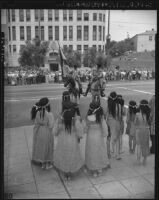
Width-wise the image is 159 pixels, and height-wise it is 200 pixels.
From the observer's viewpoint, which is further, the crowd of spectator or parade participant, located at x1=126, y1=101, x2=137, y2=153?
the crowd of spectator

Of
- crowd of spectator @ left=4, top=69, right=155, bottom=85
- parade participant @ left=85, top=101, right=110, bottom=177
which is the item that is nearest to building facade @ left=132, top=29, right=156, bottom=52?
parade participant @ left=85, top=101, right=110, bottom=177

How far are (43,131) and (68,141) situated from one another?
63cm

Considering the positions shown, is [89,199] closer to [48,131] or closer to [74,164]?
[74,164]

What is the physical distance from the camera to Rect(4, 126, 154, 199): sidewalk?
4305 millimetres

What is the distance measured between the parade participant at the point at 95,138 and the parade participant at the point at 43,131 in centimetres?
77

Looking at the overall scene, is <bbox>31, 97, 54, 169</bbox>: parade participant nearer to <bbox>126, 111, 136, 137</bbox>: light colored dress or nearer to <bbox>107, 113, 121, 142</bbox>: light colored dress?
<bbox>107, 113, 121, 142</bbox>: light colored dress

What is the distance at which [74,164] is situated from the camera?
Answer: 4824 mm

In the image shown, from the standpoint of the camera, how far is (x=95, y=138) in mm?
4922

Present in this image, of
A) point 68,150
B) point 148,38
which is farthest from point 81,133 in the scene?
point 148,38

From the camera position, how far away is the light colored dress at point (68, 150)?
480 cm

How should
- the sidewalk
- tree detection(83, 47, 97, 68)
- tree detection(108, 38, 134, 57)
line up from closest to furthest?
the sidewalk < tree detection(83, 47, 97, 68) < tree detection(108, 38, 134, 57)

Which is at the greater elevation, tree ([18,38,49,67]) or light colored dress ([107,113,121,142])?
tree ([18,38,49,67])
